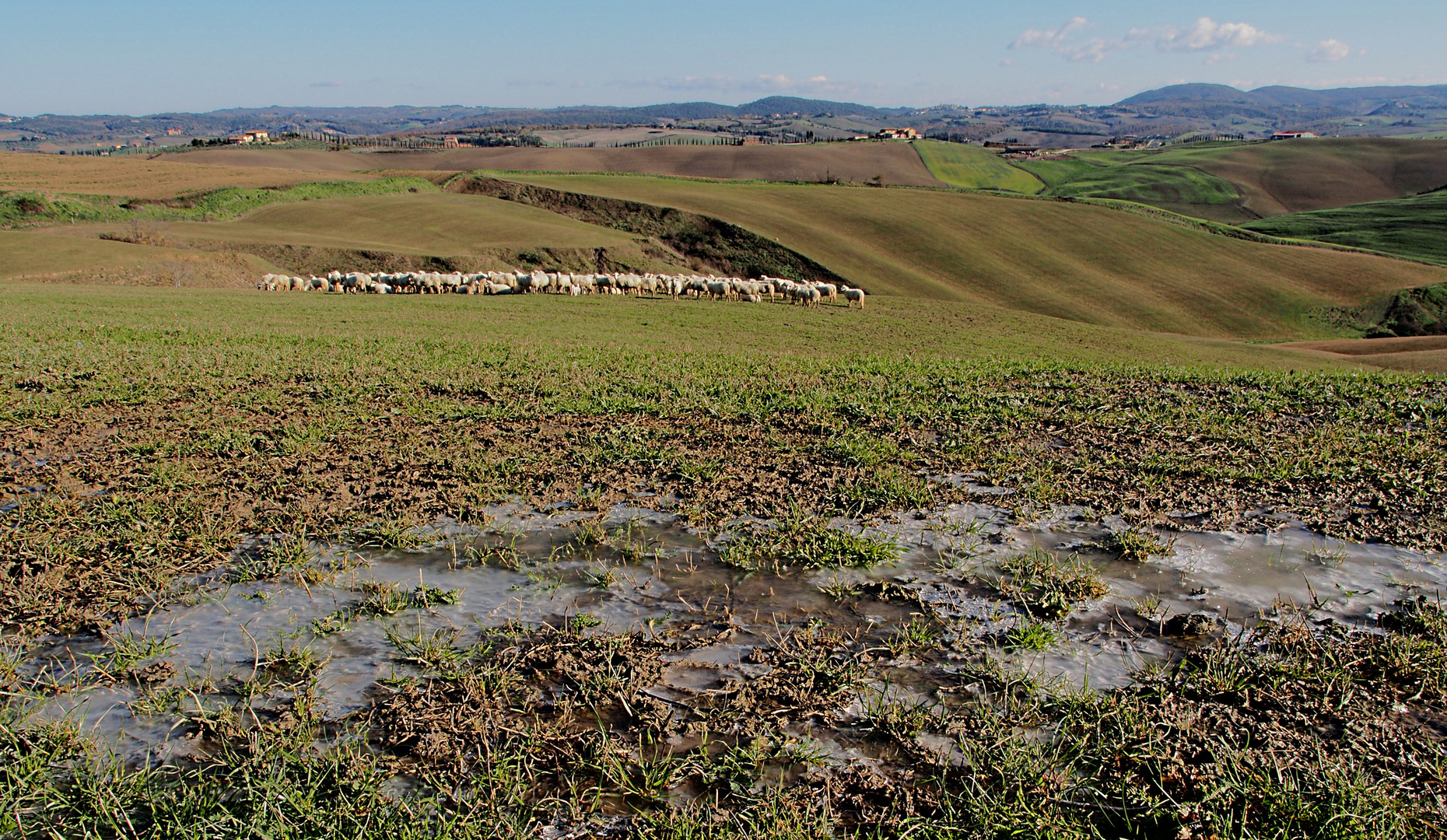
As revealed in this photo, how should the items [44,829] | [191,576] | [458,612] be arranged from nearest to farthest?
[44,829]
[458,612]
[191,576]

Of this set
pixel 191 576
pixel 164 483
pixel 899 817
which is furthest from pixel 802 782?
pixel 164 483

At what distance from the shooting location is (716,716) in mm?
3639

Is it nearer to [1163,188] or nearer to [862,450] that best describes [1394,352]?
[862,450]

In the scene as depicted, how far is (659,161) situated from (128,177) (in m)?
57.8

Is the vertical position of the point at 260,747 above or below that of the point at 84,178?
below

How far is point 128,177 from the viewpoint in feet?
193

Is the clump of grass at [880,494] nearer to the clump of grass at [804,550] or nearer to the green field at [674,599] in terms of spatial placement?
the green field at [674,599]

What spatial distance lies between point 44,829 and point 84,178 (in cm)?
7469

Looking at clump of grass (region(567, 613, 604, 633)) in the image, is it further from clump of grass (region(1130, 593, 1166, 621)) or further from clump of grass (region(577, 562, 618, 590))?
clump of grass (region(1130, 593, 1166, 621))

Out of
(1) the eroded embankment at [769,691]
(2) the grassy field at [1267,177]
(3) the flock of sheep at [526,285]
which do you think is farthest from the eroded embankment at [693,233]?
(2) the grassy field at [1267,177]

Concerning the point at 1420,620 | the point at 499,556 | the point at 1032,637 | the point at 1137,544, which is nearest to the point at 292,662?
the point at 499,556

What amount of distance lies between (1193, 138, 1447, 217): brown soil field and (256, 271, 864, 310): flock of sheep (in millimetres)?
93883

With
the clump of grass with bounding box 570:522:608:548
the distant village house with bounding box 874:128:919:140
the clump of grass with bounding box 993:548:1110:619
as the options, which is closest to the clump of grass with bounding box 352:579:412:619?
the clump of grass with bounding box 570:522:608:548

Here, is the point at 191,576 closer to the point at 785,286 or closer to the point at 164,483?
the point at 164,483
